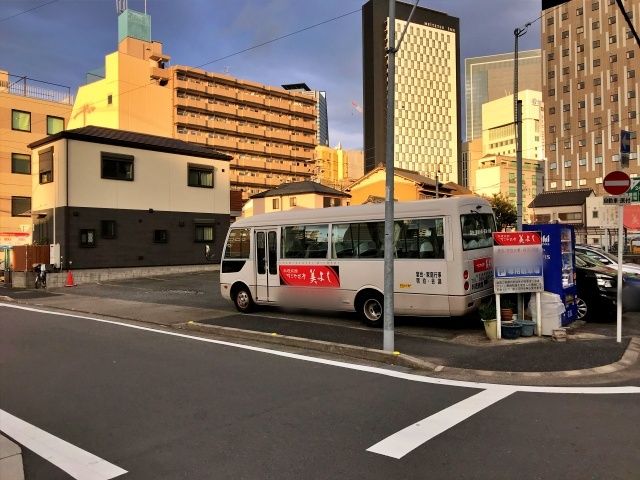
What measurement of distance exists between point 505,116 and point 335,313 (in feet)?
442

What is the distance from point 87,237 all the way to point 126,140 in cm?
604

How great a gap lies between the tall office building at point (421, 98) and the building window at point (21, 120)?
176ft

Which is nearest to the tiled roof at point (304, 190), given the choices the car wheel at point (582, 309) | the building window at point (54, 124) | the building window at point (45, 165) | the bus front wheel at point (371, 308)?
the building window at point (54, 124)

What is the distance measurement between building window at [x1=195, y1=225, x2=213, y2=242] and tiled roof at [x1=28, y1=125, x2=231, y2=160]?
4.62m

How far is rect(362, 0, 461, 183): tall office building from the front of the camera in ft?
293

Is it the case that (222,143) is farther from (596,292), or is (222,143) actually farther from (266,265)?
(596,292)

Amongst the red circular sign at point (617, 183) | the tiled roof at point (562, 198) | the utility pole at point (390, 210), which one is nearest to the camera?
the utility pole at point (390, 210)

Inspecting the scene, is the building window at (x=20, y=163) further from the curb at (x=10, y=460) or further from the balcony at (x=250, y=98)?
the curb at (x=10, y=460)

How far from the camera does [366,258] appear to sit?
11539mm

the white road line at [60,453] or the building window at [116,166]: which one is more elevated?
the building window at [116,166]

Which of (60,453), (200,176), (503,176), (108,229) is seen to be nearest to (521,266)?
(60,453)

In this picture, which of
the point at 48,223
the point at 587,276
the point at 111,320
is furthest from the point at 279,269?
the point at 48,223

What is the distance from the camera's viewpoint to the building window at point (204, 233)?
3275 centimetres

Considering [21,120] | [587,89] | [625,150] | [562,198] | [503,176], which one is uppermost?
[587,89]
